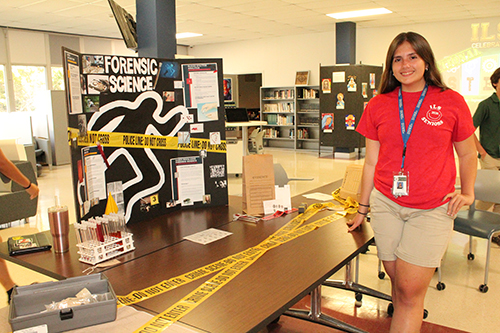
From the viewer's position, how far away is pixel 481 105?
4109 mm

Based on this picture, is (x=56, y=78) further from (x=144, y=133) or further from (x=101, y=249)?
(x=101, y=249)

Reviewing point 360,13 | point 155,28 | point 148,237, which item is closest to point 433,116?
point 148,237

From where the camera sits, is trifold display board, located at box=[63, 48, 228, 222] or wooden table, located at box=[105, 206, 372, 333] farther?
trifold display board, located at box=[63, 48, 228, 222]

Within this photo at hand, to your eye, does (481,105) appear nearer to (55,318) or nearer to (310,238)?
(310,238)

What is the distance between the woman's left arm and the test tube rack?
4.97 feet

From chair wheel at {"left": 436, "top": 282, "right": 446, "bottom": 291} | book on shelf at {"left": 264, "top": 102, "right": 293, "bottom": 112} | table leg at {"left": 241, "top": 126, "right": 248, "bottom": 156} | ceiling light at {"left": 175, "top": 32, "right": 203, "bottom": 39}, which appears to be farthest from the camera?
book on shelf at {"left": 264, "top": 102, "right": 293, "bottom": 112}

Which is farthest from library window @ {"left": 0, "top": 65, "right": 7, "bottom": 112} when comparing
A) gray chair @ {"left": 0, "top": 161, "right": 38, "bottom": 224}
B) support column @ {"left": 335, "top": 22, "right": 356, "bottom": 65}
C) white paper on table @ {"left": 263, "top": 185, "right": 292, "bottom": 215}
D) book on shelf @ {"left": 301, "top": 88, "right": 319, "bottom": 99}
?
white paper on table @ {"left": 263, "top": 185, "right": 292, "bottom": 215}

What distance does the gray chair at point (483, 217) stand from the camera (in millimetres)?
3247

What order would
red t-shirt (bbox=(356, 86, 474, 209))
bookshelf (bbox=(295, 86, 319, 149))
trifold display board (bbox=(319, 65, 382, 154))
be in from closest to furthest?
1. red t-shirt (bbox=(356, 86, 474, 209))
2. trifold display board (bbox=(319, 65, 382, 154))
3. bookshelf (bbox=(295, 86, 319, 149))

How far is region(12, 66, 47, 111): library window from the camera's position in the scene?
10.7 meters

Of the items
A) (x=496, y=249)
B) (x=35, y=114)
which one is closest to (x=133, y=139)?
(x=496, y=249)

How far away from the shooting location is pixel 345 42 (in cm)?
1062

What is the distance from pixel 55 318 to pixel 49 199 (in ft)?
20.2

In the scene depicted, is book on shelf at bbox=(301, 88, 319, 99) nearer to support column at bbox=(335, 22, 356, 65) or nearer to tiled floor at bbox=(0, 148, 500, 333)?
support column at bbox=(335, 22, 356, 65)
